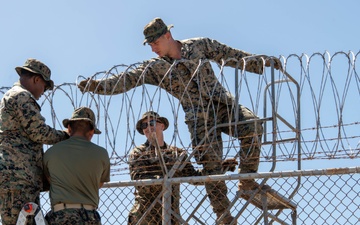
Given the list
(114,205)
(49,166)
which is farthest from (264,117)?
(49,166)

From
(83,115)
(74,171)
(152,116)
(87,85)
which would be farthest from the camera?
(152,116)

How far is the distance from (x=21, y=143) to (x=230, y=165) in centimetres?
258

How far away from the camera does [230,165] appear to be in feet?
30.5

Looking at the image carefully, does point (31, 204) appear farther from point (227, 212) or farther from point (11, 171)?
point (227, 212)

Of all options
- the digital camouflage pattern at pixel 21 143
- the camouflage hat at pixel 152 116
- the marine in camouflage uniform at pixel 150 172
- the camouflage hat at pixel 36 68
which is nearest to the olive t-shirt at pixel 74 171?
the digital camouflage pattern at pixel 21 143

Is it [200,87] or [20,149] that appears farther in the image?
[200,87]

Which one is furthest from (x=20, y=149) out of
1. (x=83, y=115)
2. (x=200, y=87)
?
(x=200, y=87)

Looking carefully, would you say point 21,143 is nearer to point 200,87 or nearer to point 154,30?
point 200,87

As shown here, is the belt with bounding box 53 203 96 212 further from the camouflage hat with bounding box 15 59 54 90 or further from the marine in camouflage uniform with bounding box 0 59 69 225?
the camouflage hat with bounding box 15 59 54 90

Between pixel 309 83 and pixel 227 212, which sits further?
pixel 227 212

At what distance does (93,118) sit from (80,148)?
0.39m

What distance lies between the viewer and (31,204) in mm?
7262

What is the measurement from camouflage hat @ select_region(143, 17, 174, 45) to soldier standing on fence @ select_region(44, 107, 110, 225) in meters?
2.05

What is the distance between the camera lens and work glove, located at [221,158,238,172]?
919 cm
